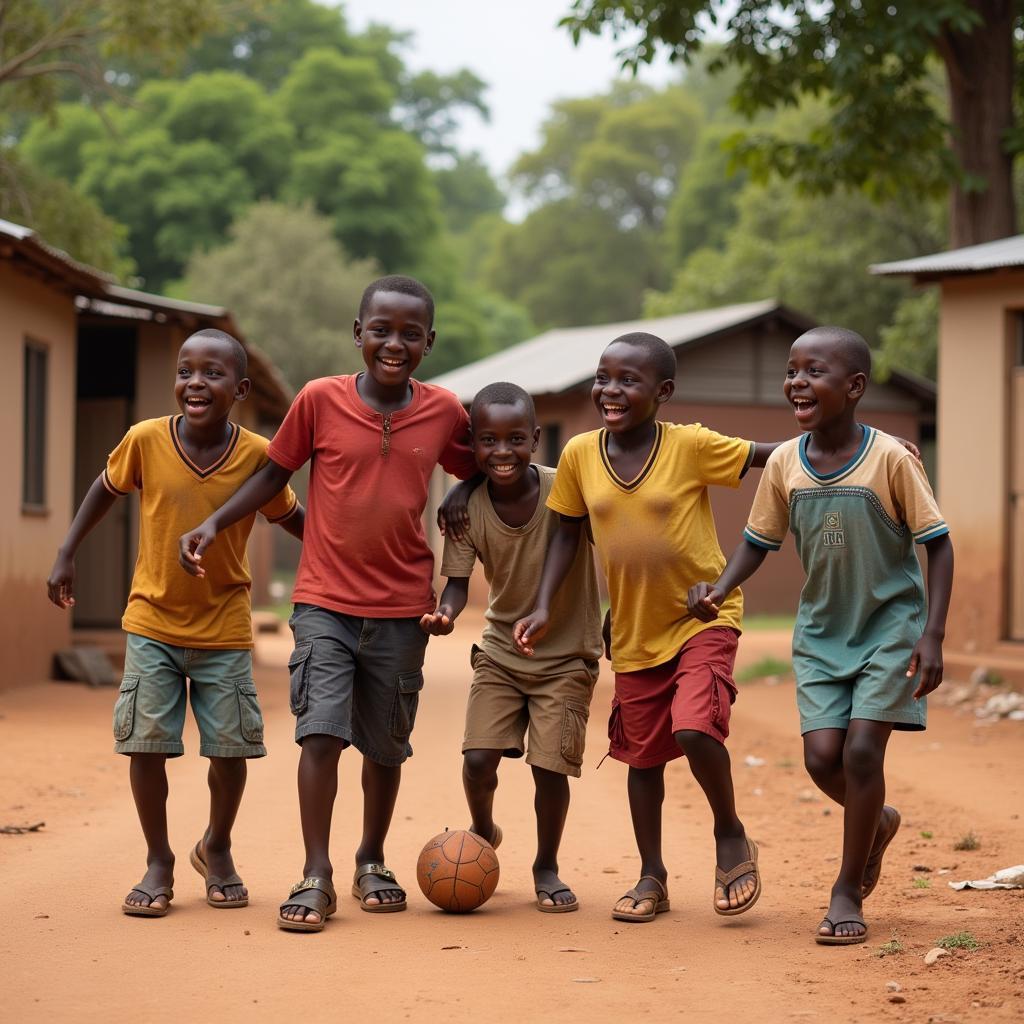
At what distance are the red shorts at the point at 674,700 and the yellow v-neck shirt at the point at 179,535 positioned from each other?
1.35 meters

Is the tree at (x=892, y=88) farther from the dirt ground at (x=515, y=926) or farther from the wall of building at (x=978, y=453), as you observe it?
the dirt ground at (x=515, y=926)

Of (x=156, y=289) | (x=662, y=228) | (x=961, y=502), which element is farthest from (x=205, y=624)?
(x=662, y=228)

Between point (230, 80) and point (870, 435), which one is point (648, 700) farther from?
point (230, 80)

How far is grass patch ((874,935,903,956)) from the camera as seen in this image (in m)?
4.62

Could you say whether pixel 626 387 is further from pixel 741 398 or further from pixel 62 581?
pixel 741 398

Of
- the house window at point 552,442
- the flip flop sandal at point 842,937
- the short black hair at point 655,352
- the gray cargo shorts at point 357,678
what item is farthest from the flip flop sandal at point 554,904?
the house window at point 552,442

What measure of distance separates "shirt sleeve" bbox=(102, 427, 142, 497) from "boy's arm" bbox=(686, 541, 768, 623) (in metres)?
1.98

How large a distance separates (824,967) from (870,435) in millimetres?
1673

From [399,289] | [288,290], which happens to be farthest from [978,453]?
[288,290]

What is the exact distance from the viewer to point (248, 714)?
5.41 m

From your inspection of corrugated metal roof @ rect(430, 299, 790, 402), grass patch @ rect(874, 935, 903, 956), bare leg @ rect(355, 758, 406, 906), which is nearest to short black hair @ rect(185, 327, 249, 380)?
bare leg @ rect(355, 758, 406, 906)

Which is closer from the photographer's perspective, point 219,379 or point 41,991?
point 41,991

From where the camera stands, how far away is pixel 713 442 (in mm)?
5312

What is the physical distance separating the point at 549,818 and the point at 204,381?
1922 millimetres
